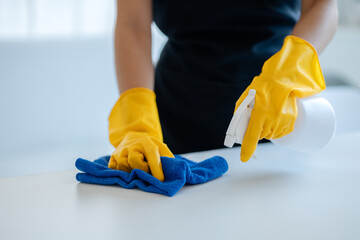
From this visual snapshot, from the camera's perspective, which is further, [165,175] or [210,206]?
[165,175]

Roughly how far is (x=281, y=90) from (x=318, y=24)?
0.32m

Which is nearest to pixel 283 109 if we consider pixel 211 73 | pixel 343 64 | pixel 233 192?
pixel 233 192

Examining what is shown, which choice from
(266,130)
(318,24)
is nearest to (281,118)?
(266,130)

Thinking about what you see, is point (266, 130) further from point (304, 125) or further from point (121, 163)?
point (121, 163)

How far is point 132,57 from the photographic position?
4.17 feet

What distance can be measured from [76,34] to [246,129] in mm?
2004

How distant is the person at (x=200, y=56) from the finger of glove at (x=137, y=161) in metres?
0.14

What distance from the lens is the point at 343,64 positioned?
3355mm

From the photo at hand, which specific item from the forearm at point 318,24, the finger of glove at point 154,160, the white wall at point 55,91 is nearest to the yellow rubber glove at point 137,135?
the finger of glove at point 154,160

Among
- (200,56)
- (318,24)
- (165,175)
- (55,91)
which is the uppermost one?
(318,24)

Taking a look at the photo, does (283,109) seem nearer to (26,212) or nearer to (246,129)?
(246,129)

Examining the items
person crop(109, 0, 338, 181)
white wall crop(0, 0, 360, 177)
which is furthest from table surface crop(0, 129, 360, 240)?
white wall crop(0, 0, 360, 177)

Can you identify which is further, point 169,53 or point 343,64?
point 343,64

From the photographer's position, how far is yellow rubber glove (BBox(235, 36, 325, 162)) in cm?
91
